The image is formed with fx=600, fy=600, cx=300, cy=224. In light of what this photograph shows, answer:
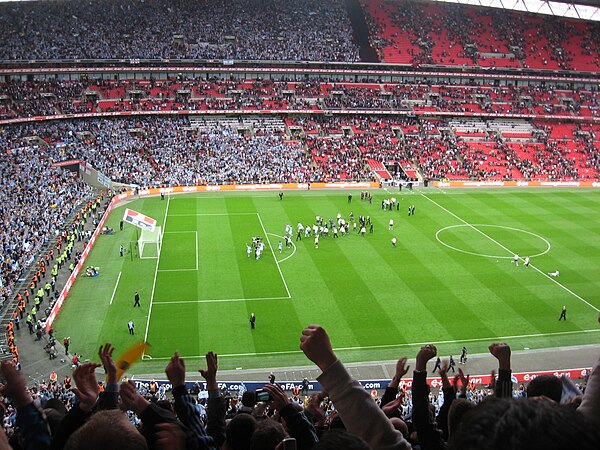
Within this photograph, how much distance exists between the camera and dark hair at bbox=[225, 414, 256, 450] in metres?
5.68

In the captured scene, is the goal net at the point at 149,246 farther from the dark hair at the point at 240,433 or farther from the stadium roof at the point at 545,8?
the stadium roof at the point at 545,8

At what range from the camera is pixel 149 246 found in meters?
43.1

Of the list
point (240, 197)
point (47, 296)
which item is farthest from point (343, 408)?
point (240, 197)

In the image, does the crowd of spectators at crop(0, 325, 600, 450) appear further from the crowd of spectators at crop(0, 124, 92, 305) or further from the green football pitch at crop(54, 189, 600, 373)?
the crowd of spectators at crop(0, 124, 92, 305)

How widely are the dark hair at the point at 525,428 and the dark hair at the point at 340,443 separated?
77 centimetres

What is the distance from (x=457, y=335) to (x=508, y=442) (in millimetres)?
29768

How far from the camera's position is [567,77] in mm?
86250

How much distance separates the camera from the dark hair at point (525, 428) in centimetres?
217

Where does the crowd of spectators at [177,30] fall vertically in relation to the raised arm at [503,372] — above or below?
above

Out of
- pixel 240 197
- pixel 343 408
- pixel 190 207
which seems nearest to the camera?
pixel 343 408

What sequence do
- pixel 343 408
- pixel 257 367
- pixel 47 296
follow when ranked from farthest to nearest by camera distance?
pixel 47 296 < pixel 257 367 < pixel 343 408

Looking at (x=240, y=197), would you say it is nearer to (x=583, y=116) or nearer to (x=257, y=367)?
(x=257, y=367)

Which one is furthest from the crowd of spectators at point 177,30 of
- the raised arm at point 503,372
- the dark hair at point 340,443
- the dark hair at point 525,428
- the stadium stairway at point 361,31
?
the dark hair at point 525,428

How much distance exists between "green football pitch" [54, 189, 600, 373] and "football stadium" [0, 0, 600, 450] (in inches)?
7.7
